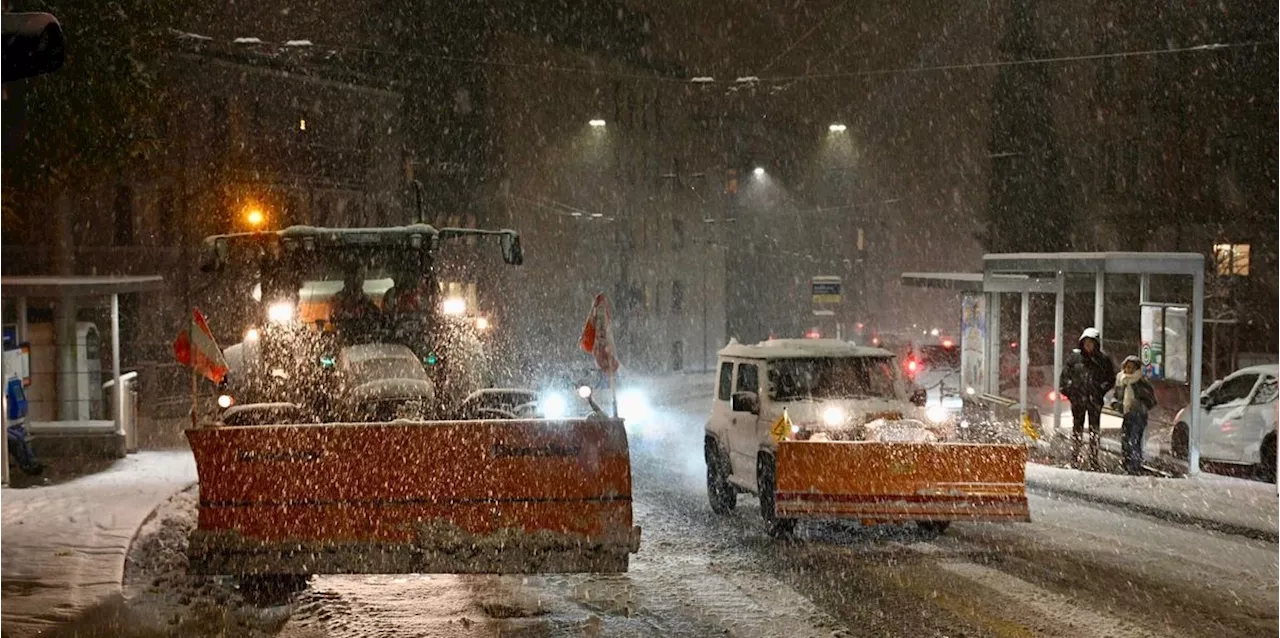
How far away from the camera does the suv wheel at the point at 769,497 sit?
1234cm

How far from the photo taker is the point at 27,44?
6039 mm

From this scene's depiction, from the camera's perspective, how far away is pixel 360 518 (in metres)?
9.02

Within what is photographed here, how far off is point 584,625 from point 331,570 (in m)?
1.76

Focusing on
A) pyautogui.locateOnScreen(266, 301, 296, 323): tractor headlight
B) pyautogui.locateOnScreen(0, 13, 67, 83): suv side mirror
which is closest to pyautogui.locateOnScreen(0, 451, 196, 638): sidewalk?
pyautogui.locateOnScreen(266, 301, 296, 323): tractor headlight

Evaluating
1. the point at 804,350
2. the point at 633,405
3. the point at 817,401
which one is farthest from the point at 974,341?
the point at 633,405

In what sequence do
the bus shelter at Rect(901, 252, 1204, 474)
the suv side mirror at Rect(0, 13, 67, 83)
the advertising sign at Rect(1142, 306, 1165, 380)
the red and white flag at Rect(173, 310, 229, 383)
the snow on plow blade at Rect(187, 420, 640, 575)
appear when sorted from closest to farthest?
the suv side mirror at Rect(0, 13, 67, 83) → the snow on plow blade at Rect(187, 420, 640, 575) → the red and white flag at Rect(173, 310, 229, 383) → the bus shelter at Rect(901, 252, 1204, 474) → the advertising sign at Rect(1142, 306, 1165, 380)

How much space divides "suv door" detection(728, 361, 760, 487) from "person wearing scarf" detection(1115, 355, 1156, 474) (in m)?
6.22

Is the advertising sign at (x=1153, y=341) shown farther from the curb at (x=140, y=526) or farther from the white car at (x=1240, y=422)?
the curb at (x=140, y=526)

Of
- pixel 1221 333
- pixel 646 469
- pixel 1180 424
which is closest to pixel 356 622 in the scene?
pixel 646 469

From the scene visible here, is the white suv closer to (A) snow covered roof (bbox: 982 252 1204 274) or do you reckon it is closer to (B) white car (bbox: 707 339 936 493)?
(B) white car (bbox: 707 339 936 493)

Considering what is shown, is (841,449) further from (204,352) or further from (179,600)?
(204,352)

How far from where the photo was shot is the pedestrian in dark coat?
18406mm

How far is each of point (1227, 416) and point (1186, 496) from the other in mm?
3818

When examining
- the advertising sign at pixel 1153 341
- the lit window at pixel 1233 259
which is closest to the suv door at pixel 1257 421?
the advertising sign at pixel 1153 341
